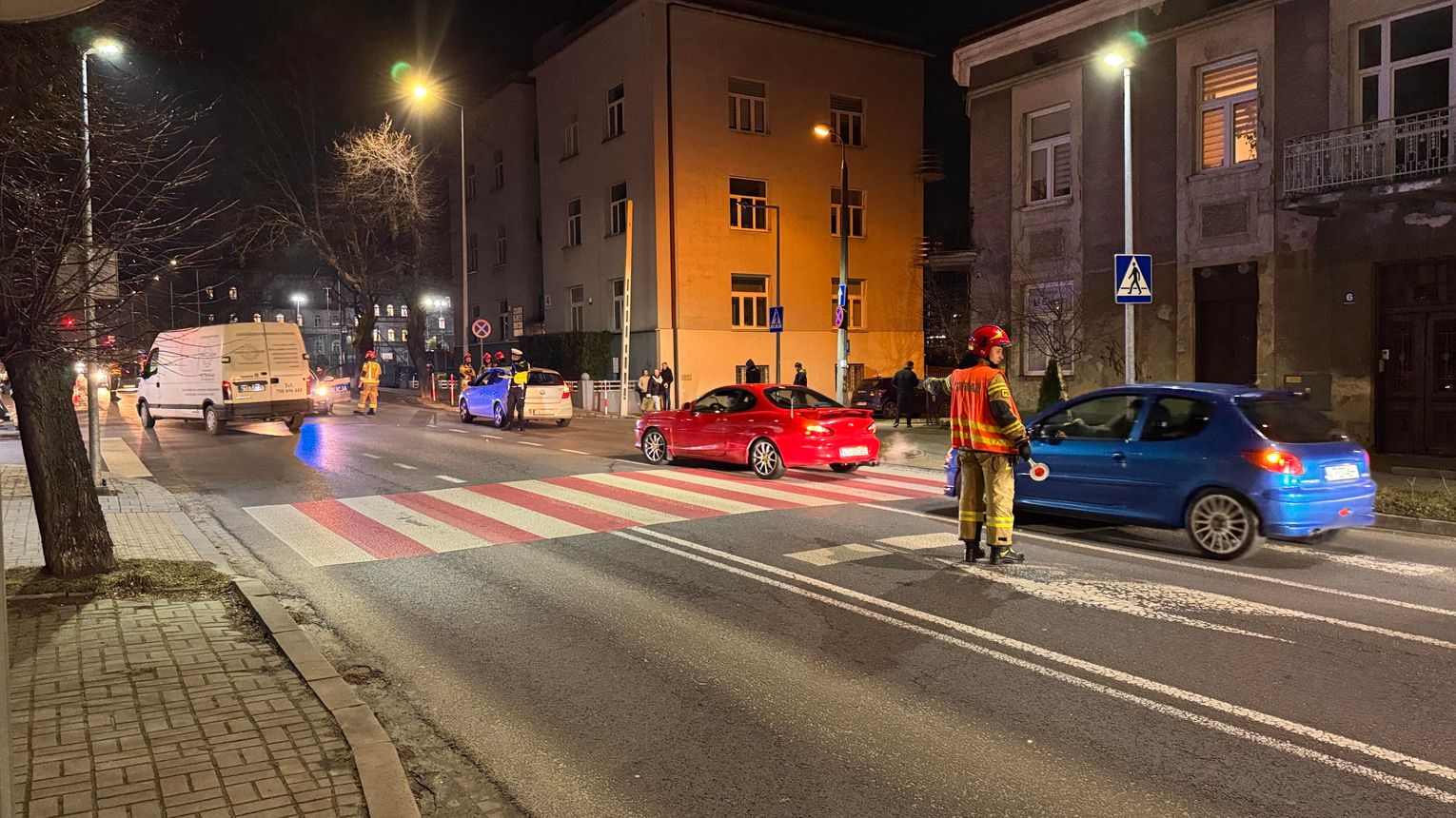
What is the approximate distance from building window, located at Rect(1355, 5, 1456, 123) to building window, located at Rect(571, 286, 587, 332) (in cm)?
2571

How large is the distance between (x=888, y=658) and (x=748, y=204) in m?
28.5

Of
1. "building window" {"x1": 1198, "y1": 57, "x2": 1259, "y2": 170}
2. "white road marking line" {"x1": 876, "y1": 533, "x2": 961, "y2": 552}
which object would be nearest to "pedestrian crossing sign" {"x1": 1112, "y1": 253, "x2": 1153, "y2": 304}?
"building window" {"x1": 1198, "y1": 57, "x2": 1259, "y2": 170}

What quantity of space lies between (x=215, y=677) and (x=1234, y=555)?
797cm

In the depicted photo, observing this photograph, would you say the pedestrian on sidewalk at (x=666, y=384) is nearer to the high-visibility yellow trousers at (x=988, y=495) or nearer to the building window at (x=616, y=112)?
the building window at (x=616, y=112)

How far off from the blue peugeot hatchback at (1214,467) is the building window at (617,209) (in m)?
25.3

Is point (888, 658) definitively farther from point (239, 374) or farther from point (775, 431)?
point (239, 374)

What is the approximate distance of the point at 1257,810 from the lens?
3.76m

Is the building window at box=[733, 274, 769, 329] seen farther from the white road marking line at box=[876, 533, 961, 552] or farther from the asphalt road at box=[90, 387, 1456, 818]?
the white road marking line at box=[876, 533, 961, 552]

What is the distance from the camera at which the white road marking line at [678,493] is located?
36.8 feet

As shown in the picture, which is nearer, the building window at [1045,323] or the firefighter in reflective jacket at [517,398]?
the building window at [1045,323]

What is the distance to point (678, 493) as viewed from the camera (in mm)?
12523

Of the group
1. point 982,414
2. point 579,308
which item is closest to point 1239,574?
point 982,414

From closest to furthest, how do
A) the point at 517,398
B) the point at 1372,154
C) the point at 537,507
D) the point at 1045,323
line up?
the point at 537,507 → the point at 1372,154 → the point at 1045,323 → the point at 517,398

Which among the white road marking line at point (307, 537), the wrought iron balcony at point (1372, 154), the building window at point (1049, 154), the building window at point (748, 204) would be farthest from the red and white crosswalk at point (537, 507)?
the building window at point (748, 204)
